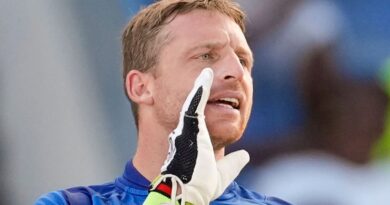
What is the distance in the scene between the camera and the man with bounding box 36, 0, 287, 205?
3.24 ft

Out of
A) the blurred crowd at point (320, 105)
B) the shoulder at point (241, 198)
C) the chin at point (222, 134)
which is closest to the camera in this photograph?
the chin at point (222, 134)

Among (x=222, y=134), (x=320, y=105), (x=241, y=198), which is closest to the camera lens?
(x=222, y=134)

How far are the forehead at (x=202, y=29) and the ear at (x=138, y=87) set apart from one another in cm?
8

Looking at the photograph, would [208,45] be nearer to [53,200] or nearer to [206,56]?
[206,56]

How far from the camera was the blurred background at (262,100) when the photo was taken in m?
1.43

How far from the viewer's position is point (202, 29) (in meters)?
1.13

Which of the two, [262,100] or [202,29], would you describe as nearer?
[202,29]

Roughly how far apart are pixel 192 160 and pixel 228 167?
11 cm

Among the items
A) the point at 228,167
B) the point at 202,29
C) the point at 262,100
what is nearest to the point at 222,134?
the point at 228,167

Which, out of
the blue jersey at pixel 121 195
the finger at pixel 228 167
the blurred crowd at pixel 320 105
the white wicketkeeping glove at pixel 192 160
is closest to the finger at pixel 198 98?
the white wicketkeeping glove at pixel 192 160

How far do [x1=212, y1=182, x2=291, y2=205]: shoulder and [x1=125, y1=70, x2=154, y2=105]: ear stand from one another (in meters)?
0.19

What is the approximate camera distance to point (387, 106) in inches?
55.7

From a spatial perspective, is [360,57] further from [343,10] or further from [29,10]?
[29,10]

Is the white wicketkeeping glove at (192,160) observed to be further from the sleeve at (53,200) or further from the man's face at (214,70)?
the sleeve at (53,200)
